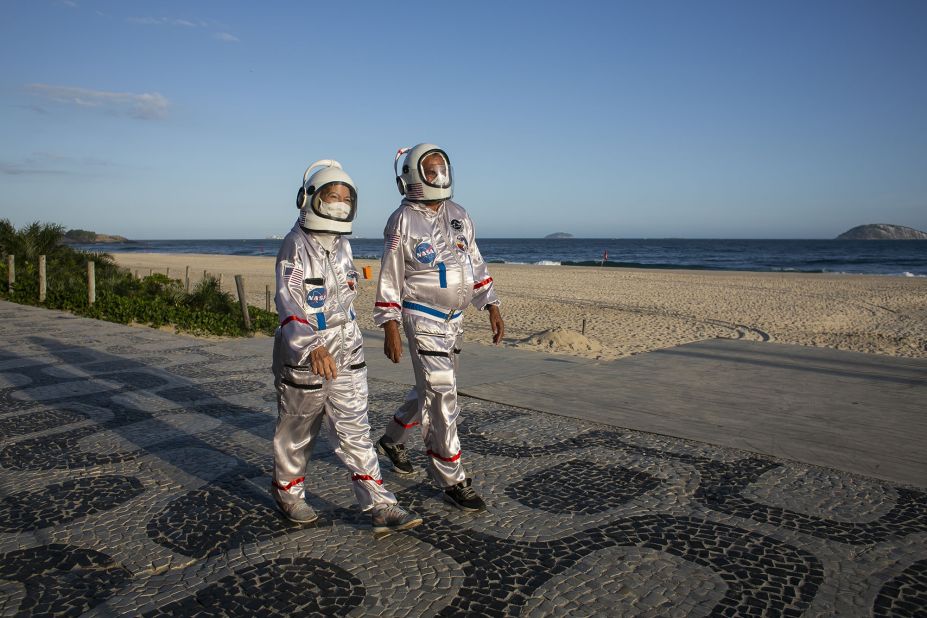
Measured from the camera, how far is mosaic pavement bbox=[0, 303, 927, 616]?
9.61 feet

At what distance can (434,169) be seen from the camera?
13.3 feet

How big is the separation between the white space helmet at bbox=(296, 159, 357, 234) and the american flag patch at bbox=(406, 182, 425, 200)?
0.51 m

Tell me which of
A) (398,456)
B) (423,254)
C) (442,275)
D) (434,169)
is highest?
(434,169)

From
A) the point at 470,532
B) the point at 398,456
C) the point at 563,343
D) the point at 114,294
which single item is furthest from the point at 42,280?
the point at 470,532

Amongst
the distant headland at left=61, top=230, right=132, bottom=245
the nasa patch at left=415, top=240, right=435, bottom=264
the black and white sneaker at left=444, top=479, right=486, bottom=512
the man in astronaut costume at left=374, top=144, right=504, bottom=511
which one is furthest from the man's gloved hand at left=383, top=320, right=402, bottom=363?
the distant headland at left=61, top=230, right=132, bottom=245

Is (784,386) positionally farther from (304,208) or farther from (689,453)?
(304,208)

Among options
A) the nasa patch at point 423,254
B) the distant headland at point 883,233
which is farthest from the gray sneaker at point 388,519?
the distant headland at point 883,233

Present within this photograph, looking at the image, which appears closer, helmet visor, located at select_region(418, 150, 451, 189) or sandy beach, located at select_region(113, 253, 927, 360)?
helmet visor, located at select_region(418, 150, 451, 189)

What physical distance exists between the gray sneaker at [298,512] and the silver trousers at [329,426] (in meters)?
0.03

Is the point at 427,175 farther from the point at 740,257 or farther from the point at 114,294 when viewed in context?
the point at 740,257

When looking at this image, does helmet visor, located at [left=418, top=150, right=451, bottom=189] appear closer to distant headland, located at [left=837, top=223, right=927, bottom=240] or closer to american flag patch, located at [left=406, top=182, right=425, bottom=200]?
american flag patch, located at [left=406, top=182, right=425, bottom=200]

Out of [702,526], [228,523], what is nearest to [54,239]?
[228,523]

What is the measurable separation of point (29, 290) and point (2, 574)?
15.4 meters

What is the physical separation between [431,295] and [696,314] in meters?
13.8
